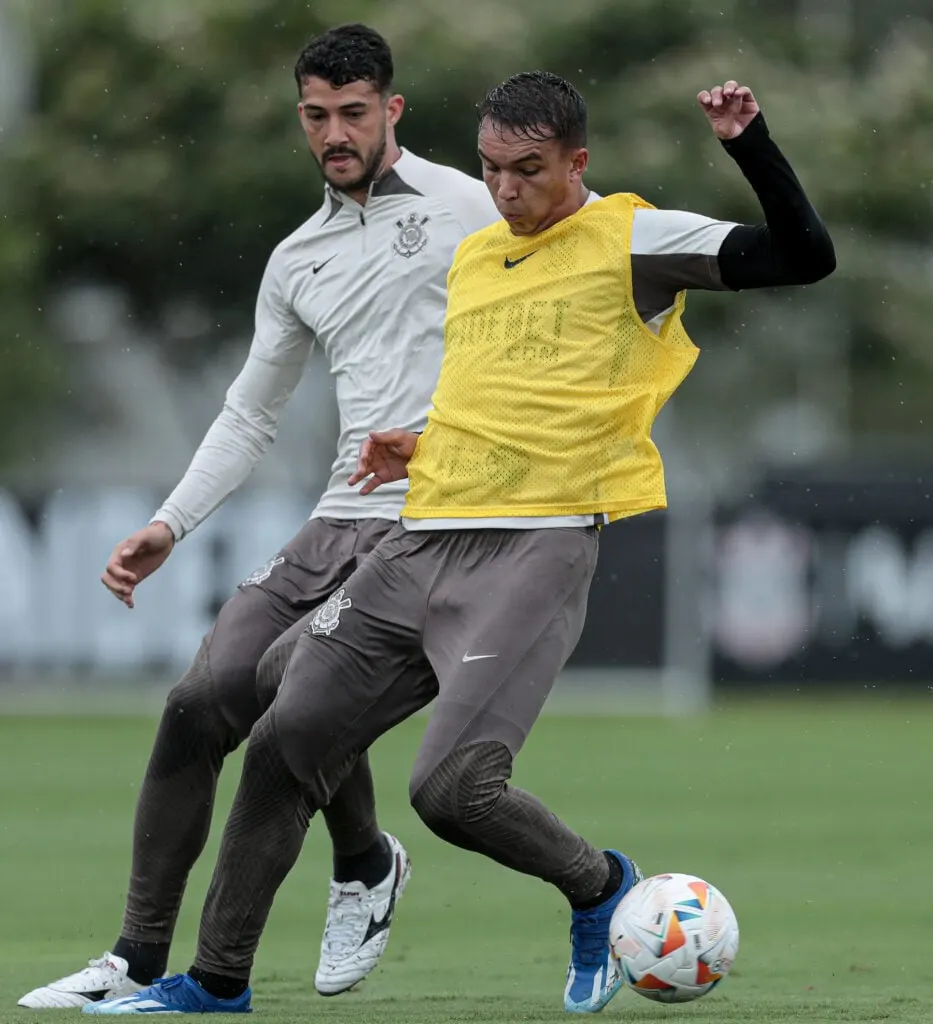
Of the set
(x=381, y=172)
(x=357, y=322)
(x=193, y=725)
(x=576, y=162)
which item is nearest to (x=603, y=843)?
(x=193, y=725)

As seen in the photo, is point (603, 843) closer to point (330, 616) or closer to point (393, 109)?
point (393, 109)

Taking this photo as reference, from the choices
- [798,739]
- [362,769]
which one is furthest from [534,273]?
[798,739]

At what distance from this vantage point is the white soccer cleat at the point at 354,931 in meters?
7.17

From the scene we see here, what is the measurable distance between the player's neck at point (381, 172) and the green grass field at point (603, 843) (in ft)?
7.98

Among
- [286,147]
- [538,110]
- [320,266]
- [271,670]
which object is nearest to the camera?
[538,110]

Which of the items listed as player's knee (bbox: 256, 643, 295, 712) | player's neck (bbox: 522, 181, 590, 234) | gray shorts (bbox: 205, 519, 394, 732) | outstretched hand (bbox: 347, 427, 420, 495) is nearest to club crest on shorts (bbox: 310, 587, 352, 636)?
player's knee (bbox: 256, 643, 295, 712)

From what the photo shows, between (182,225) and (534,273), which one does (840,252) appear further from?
(534,273)

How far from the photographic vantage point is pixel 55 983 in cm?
680

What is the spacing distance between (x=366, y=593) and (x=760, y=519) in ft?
43.8

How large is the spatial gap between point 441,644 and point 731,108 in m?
1.59

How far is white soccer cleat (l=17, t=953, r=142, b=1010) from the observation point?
6.63m

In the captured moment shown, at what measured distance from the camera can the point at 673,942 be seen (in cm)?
→ 612

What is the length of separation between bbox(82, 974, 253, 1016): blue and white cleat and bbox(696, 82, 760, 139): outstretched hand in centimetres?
269

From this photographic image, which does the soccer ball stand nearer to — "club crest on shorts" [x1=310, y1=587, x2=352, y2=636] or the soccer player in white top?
"club crest on shorts" [x1=310, y1=587, x2=352, y2=636]
